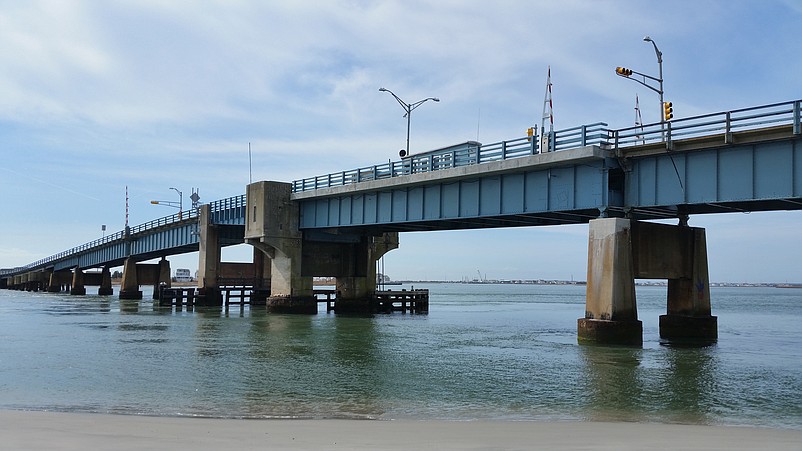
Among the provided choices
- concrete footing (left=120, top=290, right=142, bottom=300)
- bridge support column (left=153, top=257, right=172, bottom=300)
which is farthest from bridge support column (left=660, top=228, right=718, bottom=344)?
concrete footing (left=120, top=290, right=142, bottom=300)

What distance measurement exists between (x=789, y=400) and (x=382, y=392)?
10485 mm

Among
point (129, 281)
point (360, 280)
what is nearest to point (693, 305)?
point (360, 280)

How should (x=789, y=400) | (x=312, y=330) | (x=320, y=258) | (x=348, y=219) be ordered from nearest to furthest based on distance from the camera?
(x=789, y=400)
(x=312, y=330)
(x=348, y=219)
(x=320, y=258)

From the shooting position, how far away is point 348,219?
166 ft

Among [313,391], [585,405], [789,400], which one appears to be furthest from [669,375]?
[313,391]

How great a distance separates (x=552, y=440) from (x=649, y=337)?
29.1 m

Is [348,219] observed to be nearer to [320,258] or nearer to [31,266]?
[320,258]

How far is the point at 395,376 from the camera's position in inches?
877

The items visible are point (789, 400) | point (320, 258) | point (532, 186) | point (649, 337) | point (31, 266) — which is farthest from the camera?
point (31, 266)

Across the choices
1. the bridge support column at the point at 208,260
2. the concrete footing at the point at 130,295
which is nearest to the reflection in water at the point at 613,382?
the bridge support column at the point at 208,260

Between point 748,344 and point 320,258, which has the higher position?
point 320,258

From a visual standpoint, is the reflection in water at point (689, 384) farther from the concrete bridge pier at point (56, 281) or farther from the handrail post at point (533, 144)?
the concrete bridge pier at point (56, 281)

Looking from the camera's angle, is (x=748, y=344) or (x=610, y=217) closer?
(x=610, y=217)

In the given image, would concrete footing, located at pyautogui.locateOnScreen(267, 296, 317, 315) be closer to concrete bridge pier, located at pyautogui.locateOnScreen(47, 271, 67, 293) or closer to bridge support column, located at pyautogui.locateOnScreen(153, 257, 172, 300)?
bridge support column, located at pyautogui.locateOnScreen(153, 257, 172, 300)
